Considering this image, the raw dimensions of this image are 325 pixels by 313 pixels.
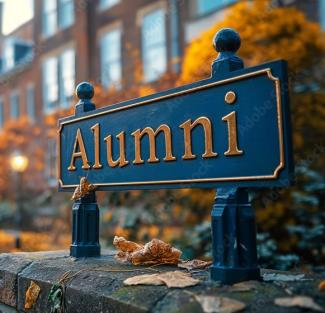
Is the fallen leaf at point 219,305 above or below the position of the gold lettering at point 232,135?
below

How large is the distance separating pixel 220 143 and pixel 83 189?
3.59ft

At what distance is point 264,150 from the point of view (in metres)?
1.84

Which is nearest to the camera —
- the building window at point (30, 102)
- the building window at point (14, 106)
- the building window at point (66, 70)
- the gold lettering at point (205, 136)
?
the gold lettering at point (205, 136)

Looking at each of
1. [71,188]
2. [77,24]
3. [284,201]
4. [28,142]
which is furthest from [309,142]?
[28,142]

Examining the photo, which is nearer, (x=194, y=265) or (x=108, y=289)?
(x=108, y=289)

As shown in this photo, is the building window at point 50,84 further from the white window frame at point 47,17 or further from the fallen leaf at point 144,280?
the fallen leaf at point 144,280

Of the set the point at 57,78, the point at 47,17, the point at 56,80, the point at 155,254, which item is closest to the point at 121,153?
the point at 155,254

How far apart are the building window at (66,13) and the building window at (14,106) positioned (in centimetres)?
511

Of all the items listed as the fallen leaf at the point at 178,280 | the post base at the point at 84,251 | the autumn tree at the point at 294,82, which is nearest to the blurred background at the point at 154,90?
the autumn tree at the point at 294,82

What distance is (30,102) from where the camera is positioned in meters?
19.8

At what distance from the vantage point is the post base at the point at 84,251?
2.82m

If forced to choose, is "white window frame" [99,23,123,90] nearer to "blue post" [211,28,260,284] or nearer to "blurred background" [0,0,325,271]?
"blurred background" [0,0,325,271]

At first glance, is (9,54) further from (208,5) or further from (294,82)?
(294,82)

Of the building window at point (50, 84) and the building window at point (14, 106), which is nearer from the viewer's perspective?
the building window at point (50, 84)
